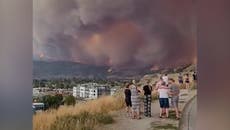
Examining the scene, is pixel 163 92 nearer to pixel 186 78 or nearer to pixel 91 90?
pixel 186 78

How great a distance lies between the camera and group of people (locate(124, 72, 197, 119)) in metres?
2.60

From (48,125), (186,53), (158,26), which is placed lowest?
(48,125)

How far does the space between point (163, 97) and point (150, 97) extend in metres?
0.10

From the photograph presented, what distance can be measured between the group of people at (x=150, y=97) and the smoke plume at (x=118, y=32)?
0.52 feet

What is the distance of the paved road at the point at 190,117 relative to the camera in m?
2.61

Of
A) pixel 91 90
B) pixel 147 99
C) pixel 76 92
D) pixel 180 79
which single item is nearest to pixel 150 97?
pixel 147 99

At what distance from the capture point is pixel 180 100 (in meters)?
2.62

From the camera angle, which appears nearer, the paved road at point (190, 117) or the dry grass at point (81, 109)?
the dry grass at point (81, 109)

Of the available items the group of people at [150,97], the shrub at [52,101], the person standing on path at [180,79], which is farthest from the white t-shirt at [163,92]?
the shrub at [52,101]

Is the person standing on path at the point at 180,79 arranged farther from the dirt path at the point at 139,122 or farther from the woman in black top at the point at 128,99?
the woman in black top at the point at 128,99

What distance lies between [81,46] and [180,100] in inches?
33.4
